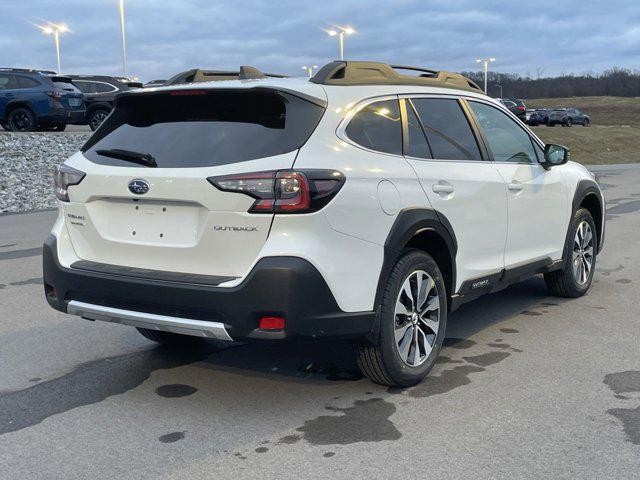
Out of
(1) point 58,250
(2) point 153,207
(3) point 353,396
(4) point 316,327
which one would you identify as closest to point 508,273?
(3) point 353,396

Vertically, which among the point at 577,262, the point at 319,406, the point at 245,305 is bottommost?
the point at 319,406

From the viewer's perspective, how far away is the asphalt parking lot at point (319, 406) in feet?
11.7

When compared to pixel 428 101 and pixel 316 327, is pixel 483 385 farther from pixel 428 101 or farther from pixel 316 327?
pixel 428 101

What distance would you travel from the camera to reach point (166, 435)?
3.91 metres

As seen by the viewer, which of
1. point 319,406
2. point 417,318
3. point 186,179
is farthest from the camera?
point 417,318

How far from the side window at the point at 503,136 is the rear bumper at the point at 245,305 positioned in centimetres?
210

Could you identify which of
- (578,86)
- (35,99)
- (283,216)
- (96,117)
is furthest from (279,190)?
(578,86)

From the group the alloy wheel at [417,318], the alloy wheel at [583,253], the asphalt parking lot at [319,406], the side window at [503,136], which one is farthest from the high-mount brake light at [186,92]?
the alloy wheel at [583,253]

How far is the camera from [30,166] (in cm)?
1736

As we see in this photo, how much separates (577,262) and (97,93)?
2214cm

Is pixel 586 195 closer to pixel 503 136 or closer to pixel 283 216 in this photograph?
pixel 503 136

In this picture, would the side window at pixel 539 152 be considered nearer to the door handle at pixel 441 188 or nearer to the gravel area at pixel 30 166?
the door handle at pixel 441 188

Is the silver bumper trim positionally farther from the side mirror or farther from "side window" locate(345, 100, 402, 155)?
the side mirror

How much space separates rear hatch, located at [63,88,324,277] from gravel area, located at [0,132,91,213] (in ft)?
36.0
